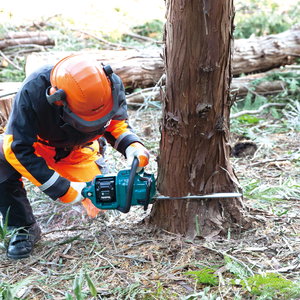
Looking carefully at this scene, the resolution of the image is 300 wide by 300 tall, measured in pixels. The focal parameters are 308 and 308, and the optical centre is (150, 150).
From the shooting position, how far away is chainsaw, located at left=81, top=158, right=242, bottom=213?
2.12m

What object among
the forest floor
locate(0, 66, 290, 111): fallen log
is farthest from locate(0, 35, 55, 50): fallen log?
the forest floor

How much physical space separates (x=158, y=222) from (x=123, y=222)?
17.7 inches

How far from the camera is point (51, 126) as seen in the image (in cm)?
232

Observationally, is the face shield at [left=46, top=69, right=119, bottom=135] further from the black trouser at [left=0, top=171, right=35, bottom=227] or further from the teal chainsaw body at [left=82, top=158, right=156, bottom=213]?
the black trouser at [left=0, top=171, right=35, bottom=227]

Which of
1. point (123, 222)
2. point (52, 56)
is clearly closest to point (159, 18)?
point (52, 56)

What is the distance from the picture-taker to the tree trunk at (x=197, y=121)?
1826 mm

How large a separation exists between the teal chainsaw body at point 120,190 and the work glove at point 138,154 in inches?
4.1

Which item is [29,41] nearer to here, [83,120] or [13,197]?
[13,197]

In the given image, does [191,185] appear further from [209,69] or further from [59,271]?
[59,271]

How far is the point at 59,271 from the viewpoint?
2012 mm

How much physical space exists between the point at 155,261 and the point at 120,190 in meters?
0.53

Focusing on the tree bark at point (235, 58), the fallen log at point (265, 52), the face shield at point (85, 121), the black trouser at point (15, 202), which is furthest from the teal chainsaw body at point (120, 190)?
the fallen log at point (265, 52)

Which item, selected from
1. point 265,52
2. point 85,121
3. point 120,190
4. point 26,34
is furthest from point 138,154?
point 26,34

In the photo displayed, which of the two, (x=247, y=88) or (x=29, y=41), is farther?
(x=29, y=41)
